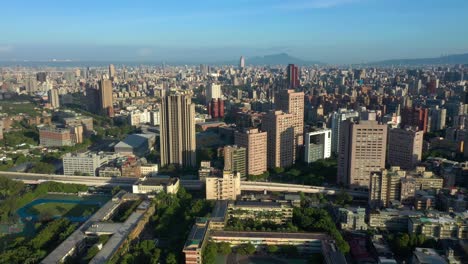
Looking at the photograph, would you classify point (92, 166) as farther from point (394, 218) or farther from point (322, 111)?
point (322, 111)

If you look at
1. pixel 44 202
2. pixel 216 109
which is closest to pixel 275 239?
pixel 44 202

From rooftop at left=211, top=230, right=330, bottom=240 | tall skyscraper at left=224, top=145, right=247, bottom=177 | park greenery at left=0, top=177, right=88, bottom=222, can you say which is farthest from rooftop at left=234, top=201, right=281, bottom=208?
park greenery at left=0, top=177, right=88, bottom=222

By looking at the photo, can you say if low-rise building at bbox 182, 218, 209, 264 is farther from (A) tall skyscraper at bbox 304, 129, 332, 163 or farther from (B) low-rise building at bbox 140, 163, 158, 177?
(A) tall skyscraper at bbox 304, 129, 332, 163

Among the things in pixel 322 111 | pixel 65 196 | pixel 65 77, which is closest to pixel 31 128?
pixel 65 196

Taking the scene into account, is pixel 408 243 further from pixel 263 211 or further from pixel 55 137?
pixel 55 137

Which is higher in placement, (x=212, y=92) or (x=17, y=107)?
(x=212, y=92)

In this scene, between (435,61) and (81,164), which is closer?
(81,164)
